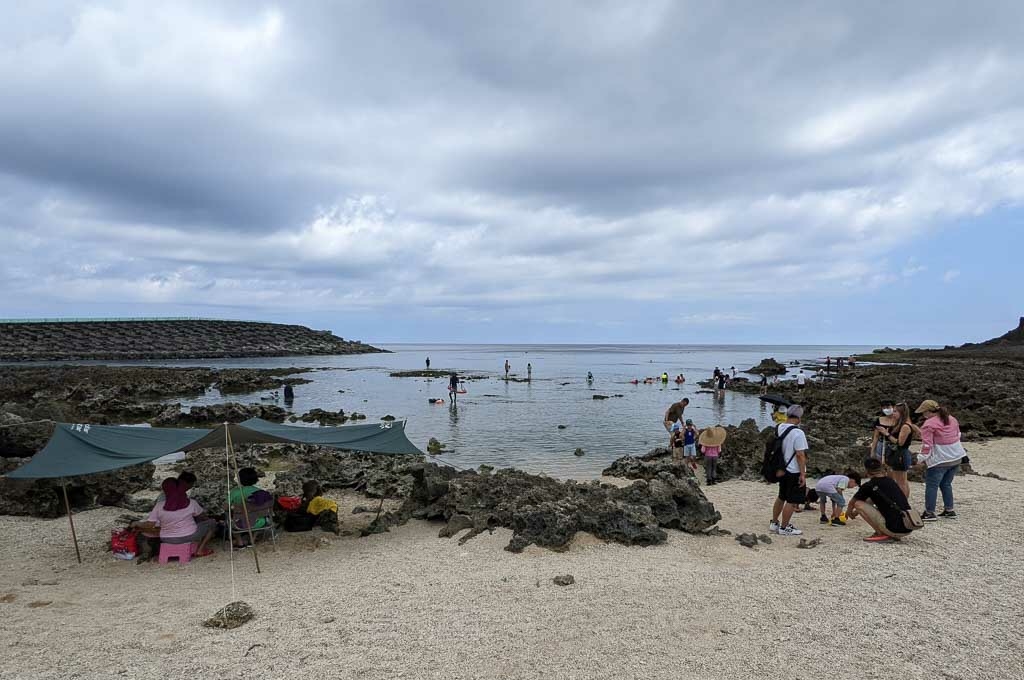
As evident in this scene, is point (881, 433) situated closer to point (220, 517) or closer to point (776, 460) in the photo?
point (776, 460)

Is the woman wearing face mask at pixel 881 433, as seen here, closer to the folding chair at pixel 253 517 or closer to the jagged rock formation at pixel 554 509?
the jagged rock formation at pixel 554 509

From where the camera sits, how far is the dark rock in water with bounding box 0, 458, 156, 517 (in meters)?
12.1

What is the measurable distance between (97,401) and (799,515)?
40.3 m

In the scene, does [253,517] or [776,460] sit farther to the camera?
[253,517]

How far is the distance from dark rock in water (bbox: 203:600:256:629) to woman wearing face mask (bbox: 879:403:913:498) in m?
11.0

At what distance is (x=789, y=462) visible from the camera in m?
9.92

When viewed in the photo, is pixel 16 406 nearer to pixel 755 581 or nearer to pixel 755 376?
pixel 755 581

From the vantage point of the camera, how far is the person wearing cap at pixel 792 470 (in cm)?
979

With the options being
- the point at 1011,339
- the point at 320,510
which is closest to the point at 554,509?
the point at 320,510

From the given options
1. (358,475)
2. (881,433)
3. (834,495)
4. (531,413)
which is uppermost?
(881,433)

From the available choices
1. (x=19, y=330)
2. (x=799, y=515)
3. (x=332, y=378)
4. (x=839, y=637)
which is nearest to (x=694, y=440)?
(x=799, y=515)

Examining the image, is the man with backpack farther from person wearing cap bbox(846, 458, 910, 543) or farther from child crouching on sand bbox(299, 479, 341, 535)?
child crouching on sand bbox(299, 479, 341, 535)

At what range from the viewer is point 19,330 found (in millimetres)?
104500

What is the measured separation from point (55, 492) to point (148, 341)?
121 meters
